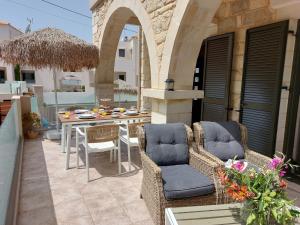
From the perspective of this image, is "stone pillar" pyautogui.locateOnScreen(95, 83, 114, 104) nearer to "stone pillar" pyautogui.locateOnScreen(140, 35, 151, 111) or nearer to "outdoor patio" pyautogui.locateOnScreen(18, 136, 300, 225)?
"stone pillar" pyautogui.locateOnScreen(140, 35, 151, 111)

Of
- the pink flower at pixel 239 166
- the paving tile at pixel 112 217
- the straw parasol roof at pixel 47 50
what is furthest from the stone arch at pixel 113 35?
the pink flower at pixel 239 166

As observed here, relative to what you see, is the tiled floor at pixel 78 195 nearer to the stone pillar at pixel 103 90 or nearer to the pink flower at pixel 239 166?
the pink flower at pixel 239 166

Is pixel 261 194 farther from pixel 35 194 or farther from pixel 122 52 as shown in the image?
pixel 122 52

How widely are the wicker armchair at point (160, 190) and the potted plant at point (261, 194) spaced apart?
2.50 ft

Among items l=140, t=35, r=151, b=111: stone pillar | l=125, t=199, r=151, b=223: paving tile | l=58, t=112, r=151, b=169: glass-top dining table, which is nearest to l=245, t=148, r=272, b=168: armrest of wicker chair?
l=125, t=199, r=151, b=223: paving tile

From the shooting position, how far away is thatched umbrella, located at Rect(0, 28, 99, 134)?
4.61m

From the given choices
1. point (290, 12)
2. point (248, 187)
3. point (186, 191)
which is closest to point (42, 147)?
point (186, 191)

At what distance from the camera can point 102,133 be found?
3.40 m

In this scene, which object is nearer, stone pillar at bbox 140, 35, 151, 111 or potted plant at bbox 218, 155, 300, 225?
potted plant at bbox 218, 155, 300, 225

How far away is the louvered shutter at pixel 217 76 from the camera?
4.17 m

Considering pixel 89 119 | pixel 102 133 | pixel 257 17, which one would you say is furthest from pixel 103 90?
pixel 257 17

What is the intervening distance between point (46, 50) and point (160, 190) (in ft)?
13.0

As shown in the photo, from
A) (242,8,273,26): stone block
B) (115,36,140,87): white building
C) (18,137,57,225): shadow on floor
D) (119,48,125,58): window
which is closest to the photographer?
(18,137,57,225): shadow on floor

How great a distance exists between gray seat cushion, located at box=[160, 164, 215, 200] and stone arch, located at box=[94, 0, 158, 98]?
5.10 ft
